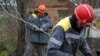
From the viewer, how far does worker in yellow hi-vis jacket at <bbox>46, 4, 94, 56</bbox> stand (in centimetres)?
566

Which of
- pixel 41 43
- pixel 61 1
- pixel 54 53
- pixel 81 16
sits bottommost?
pixel 61 1

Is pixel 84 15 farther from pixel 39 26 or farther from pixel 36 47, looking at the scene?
pixel 36 47

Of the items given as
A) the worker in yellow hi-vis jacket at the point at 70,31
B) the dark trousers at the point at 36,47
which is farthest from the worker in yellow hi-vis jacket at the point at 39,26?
the worker in yellow hi-vis jacket at the point at 70,31

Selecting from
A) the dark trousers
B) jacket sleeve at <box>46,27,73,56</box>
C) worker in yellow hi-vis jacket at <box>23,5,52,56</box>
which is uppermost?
jacket sleeve at <box>46,27,73,56</box>

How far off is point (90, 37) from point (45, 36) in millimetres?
2890

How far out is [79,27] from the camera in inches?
227

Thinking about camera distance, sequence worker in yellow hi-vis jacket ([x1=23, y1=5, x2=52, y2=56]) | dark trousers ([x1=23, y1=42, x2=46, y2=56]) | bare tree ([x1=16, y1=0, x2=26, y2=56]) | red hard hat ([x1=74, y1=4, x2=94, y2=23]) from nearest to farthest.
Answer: red hard hat ([x1=74, y1=4, x2=94, y2=23]) < worker in yellow hi-vis jacket ([x1=23, y1=5, x2=52, y2=56]) < dark trousers ([x1=23, y1=42, x2=46, y2=56]) < bare tree ([x1=16, y1=0, x2=26, y2=56])

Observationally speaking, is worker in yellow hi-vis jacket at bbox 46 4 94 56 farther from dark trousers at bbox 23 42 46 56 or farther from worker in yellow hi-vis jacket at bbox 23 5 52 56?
dark trousers at bbox 23 42 46 56

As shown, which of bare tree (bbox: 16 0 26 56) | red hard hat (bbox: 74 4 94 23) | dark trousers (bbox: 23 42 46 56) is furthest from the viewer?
bare tree (bbox: 16 0 26 56)

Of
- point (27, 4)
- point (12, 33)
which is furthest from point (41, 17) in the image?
point (12, 33)

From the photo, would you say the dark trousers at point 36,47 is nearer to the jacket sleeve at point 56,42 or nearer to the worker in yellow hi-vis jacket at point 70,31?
the worker in yellow hi-vis jacket at point 70,31

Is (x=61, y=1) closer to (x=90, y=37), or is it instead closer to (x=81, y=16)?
(x=90, y=37)

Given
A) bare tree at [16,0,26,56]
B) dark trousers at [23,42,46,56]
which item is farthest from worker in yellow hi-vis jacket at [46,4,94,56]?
bare tree at [16,0,26,56]

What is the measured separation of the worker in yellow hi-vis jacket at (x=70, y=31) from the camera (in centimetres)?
566
